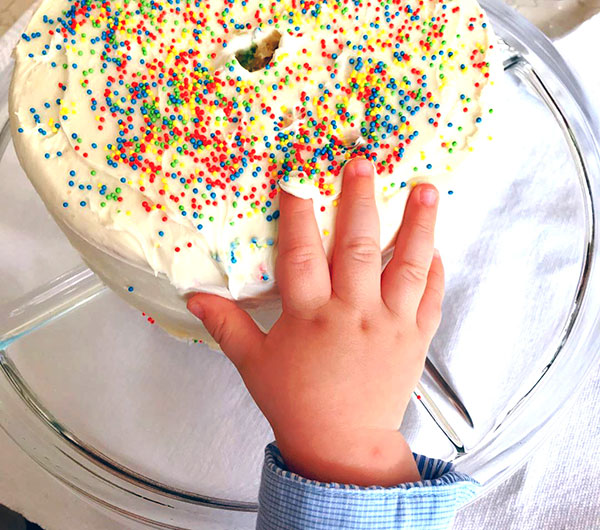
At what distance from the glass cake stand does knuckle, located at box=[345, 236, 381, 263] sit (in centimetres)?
22

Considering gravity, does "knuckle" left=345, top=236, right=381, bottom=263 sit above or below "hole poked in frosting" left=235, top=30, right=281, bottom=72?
below

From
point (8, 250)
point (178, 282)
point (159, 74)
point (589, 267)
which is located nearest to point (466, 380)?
point (589, 267)

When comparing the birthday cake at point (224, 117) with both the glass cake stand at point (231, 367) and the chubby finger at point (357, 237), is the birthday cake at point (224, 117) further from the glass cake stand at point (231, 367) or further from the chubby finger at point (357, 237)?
the glass cake stand at point (231, 367)

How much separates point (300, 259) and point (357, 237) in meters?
0.06

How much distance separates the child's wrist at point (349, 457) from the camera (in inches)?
24.0

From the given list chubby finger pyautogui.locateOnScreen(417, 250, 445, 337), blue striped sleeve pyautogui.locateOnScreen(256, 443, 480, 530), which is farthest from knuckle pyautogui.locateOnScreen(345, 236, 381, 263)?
blue striped sleeve pyautogui.locateOnScreen(256, 443, 480, 530)

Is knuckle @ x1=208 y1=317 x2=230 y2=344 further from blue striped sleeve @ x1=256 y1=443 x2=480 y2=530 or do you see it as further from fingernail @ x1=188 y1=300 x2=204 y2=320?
blue striped sleeve @ x1=256 y1=443 x2=480 y2=530

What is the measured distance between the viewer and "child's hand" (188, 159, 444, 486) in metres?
0.60

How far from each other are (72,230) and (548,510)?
2.66ft

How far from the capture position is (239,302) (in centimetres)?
65

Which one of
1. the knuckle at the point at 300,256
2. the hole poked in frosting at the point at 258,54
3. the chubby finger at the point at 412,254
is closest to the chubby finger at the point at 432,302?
the chubby finger at the point at 412,254

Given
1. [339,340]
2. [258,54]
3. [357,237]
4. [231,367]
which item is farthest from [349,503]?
[258,54]

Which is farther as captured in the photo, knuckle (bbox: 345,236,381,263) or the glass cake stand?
the glass cake stand

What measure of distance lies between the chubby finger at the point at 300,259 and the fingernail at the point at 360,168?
0.05 metres
